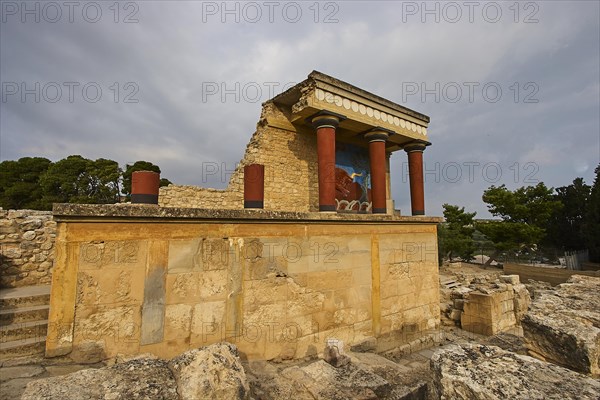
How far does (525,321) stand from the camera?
3.02 metres

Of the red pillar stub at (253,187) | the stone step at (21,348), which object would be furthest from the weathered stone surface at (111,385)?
the red pillar stub at (253,187)

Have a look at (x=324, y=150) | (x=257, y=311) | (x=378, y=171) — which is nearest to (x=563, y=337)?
(x=257, y=311)

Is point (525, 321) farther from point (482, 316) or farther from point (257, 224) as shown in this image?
point (482, 316)

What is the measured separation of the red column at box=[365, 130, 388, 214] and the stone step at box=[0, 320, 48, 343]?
7.87 metres

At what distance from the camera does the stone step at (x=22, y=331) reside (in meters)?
3.57

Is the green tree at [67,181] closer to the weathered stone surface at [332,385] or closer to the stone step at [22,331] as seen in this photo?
the stone step at [22,331]

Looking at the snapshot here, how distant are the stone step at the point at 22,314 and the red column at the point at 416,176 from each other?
9.92 metres

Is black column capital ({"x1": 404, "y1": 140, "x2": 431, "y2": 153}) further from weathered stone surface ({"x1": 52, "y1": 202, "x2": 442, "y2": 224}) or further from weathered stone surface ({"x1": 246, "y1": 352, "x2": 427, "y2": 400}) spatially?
weathered stone surface ({"x1": 246, "y1": 352, "x2": 427, "y2": 400})

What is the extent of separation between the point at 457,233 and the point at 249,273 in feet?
80.7

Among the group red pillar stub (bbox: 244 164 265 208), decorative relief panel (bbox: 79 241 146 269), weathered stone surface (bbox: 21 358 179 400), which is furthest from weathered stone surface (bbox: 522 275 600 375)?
decorative relief panel (bbox: 79 241 146 269)

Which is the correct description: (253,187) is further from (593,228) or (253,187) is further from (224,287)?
(593,228)

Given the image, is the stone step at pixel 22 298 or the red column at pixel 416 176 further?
the red column at pixel 416 176

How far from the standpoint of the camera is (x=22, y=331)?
12.1ft

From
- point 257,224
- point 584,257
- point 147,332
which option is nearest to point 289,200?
point 257,224
